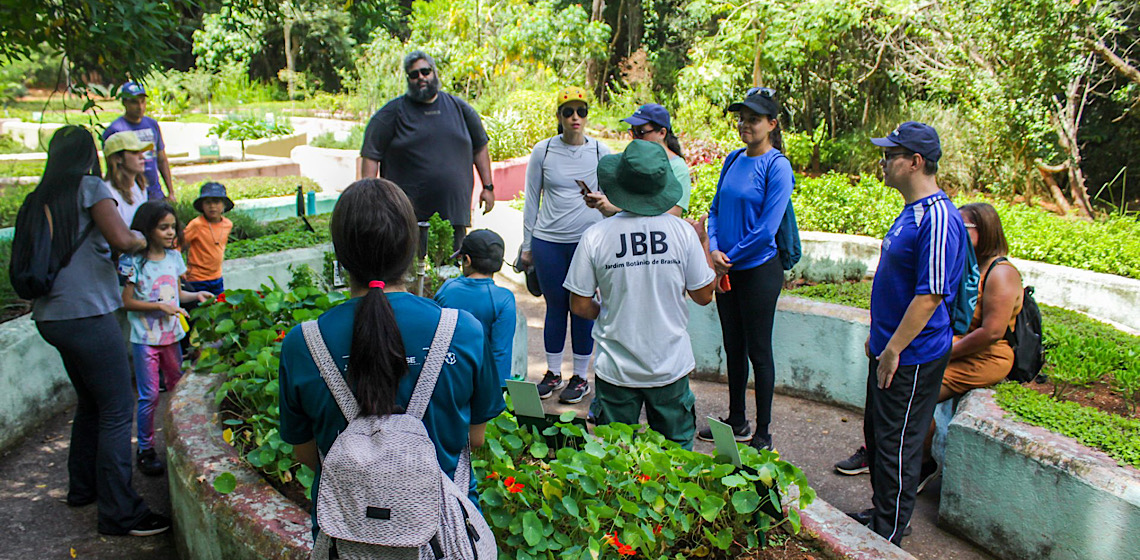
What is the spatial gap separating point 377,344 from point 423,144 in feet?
12.0

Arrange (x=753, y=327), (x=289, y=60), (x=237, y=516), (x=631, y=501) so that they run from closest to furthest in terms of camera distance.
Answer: (x=631, y=501)
(x=237, y=516)
(x=753, y=327)
(x=289, y=60)

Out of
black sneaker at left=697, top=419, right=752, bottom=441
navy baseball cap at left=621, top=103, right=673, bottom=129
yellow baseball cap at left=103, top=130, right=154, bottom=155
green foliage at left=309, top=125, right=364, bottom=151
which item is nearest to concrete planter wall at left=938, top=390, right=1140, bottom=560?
black sneaker at left=697, top=419, right=752, bottom=441

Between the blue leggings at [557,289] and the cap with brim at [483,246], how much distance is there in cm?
112

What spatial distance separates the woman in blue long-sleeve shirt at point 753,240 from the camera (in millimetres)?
4195

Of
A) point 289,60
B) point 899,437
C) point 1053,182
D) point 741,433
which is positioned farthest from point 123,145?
point 289,60

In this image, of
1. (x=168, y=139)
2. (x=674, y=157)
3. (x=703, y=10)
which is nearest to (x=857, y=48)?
(x=703, y=10)

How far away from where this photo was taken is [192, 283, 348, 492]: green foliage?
3.14 metres

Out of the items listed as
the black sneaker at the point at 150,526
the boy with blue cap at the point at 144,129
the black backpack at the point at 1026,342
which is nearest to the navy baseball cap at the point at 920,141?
the black backpack at the point at 1026,342

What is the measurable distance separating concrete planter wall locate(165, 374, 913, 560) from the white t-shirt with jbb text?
74 centimetres

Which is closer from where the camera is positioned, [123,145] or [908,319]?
[908,319]

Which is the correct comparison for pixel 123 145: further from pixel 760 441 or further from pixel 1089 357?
pixel 1089 357

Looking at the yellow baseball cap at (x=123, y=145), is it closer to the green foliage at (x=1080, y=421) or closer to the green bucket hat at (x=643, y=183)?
the green bucket hat at (x=643, y=183)

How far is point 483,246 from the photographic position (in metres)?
3.86

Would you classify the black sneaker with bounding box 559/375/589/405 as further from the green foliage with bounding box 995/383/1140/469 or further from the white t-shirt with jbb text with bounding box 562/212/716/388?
the green foliage with bounding box 995/383/1140/469
